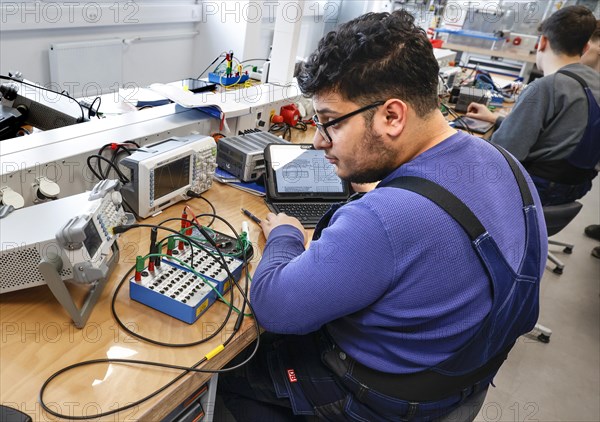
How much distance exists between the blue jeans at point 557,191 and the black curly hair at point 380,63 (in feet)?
5.12

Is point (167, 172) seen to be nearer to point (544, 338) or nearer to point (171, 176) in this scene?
point (171, 176)

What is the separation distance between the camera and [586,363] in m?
2.33

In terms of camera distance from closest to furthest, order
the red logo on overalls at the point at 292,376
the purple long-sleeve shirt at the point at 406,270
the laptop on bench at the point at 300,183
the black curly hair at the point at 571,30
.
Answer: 1. the purple long-sleeve shirt at the point at 406,270
2. the red logo on overalls at the point at 292,376
3. the laptop on bench at the point at 300,183
4. the black curly hair at the point at 571,30

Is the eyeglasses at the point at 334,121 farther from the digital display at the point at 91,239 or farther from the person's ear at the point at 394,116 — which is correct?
the digital display at the point at 91,239

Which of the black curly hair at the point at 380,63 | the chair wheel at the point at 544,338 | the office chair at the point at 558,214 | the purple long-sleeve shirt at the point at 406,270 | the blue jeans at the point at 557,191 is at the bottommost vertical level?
the chair wheel at the point at 544,338

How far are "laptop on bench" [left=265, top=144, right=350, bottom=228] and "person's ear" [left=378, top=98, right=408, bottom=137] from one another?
2.12 ft

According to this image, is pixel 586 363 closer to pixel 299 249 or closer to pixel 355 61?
pixel 299 249

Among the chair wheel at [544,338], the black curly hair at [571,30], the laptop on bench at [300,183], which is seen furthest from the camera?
the chair wheel at [544,338]

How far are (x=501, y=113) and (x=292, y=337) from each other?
2527 millimetres

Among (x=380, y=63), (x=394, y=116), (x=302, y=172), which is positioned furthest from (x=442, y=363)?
(x=302, y=172)

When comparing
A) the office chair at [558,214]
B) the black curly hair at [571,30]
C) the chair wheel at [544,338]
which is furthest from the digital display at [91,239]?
the chair wheel at [544,338]

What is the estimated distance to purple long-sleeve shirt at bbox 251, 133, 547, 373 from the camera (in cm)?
81

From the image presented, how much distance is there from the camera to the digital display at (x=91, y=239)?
0.95m

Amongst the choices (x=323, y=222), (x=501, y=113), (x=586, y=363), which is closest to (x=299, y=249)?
(x=323, y=222)
